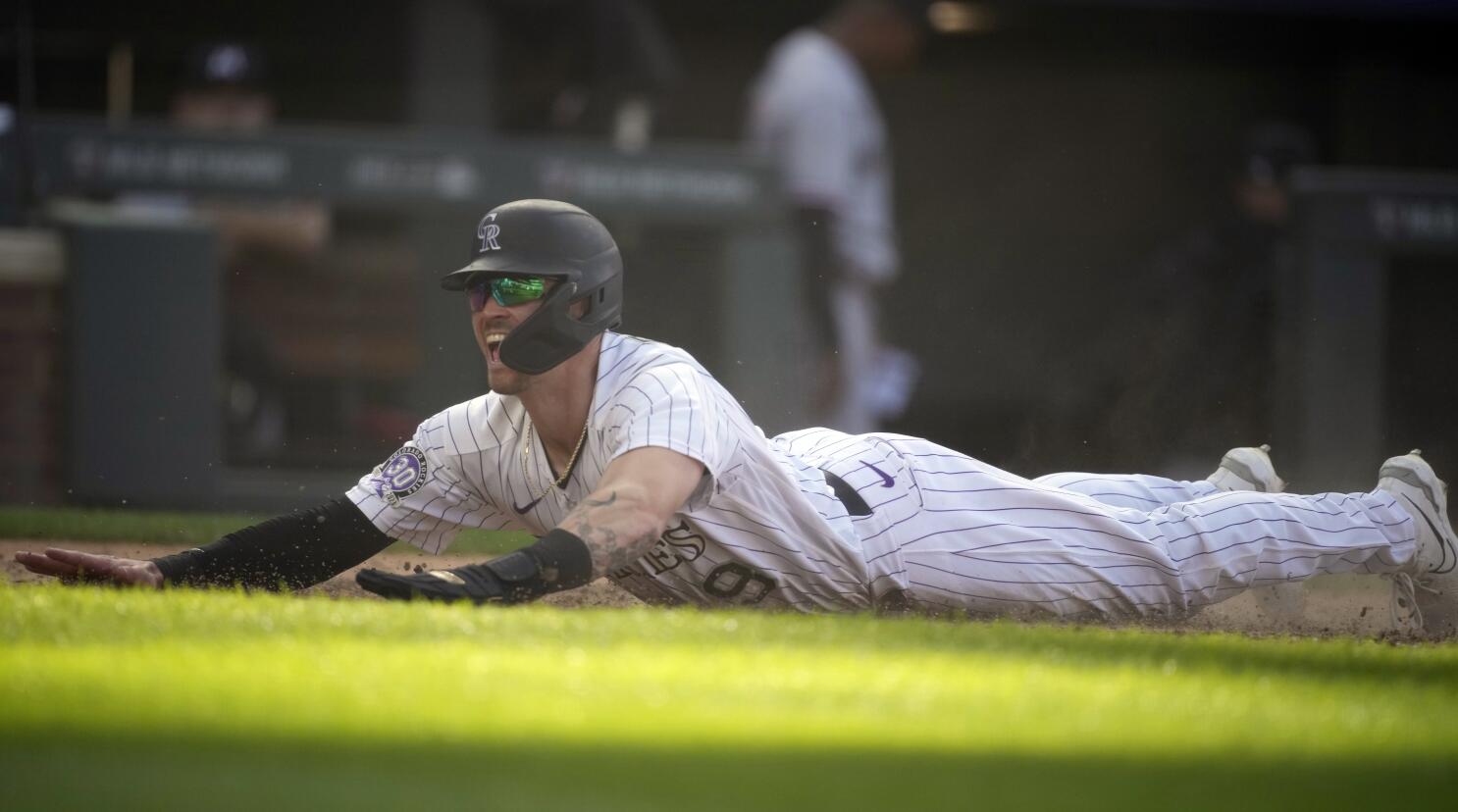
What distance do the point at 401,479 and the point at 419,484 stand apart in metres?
0.04

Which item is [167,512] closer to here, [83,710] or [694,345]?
[694,345]

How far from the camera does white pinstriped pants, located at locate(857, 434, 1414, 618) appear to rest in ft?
14.3

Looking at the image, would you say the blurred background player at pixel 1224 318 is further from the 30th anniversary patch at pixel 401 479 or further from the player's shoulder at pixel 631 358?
the 30th anniversary patch at pixel 401 479

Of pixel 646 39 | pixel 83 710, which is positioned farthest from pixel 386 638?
pixel 646 39

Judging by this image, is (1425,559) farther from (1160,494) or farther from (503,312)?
(503,312)

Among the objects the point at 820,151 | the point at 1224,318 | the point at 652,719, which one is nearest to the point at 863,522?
the point at 652,719

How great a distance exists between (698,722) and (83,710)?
809mm

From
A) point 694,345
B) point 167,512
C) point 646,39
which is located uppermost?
point 646,39

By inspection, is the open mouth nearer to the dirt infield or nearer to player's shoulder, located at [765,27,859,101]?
the dirt infield

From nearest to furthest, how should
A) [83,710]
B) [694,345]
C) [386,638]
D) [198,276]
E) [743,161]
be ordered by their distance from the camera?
[83,710]
[386,638]
[694,345]
[198,276]
[743,161]

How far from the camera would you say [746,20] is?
1172 centimetres

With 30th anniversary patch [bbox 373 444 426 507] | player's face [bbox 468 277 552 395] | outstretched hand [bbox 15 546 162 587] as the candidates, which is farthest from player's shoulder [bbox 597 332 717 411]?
outstretched hand [bbox 15 546 162 587]

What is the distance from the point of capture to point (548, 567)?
347 centimetres

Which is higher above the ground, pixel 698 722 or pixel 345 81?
pixel 345 81
